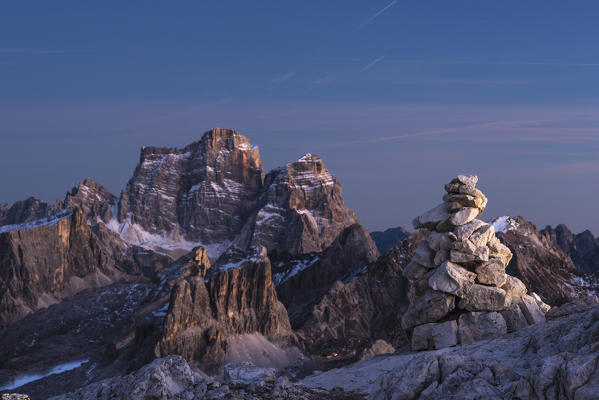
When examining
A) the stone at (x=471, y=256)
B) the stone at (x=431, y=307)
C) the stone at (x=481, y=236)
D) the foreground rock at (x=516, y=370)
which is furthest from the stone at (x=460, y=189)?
the foreground rock at (x=516, y=370)

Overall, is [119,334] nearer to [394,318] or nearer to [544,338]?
[394,318]

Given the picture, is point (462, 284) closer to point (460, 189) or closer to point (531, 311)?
point (531, 311)

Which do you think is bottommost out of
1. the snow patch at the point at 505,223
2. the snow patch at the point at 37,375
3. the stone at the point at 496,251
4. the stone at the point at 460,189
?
the snow patch at the point at 37,375

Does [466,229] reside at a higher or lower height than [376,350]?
higher

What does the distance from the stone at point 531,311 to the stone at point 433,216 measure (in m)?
7.24

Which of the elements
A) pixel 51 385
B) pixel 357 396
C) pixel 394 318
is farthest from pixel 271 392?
pixel 394 318

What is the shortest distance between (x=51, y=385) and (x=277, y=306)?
51780mm

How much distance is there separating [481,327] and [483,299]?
2.14 m

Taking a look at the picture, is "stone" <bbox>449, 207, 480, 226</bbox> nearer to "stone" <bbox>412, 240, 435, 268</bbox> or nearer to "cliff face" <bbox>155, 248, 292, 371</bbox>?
"stone" <bbox>412, 240, 435, 268</bbox>

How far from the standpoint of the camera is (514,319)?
37.6 meters

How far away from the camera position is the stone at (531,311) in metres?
37.5

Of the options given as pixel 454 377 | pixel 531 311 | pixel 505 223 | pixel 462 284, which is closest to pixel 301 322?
pixel 505 223

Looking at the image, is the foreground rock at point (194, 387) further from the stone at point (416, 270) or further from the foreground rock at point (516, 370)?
the stone at point (416, 270)

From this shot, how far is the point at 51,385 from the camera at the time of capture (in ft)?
413
